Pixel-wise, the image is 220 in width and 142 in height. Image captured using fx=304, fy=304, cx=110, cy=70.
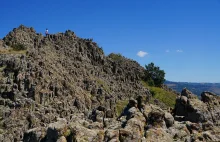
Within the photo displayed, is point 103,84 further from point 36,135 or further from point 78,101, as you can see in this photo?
point 36,135

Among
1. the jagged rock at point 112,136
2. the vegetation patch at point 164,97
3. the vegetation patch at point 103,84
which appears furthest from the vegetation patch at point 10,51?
the jagged rock at point 112,136

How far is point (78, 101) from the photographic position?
105750 mm

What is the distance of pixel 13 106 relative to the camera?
85.4 m

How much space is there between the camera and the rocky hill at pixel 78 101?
36438 mm

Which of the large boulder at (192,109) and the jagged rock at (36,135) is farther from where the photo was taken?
the large boulder at (192,109)

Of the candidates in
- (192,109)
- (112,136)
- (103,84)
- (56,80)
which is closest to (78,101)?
(56,80)

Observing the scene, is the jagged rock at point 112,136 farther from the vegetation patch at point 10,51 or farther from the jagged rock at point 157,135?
the vegetation patch at point 10,51

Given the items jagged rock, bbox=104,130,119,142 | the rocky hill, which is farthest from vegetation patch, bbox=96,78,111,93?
jagged rock, bbox=104,130,119,142

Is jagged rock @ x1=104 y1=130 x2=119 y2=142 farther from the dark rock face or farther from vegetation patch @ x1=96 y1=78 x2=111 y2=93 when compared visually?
vegetation patch @ x1=96 y1=78 x2=111 y2=93

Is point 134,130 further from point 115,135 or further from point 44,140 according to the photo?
point 44,140

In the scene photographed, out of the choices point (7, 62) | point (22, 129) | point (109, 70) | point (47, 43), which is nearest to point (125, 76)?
point (109, 70)

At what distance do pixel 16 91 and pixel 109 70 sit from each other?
7912cm

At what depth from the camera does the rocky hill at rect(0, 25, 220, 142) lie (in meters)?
36.4

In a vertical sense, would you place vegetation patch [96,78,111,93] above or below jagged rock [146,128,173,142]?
above
